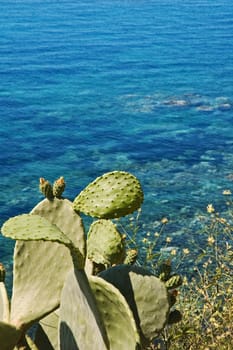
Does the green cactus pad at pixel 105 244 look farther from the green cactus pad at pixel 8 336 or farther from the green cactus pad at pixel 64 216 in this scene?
the green cactus pad at pixel 8 336

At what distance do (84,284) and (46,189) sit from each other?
1.64 ft

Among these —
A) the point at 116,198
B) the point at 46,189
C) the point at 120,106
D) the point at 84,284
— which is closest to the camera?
the point at 84,284

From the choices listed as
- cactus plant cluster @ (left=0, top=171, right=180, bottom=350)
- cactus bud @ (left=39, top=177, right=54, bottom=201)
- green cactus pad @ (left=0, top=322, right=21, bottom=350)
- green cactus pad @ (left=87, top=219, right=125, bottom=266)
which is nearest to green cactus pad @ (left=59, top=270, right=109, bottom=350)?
cactus plant cluster @ (left=0, top=171, right=180, bottom=350)

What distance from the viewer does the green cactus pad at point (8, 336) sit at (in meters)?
1.75

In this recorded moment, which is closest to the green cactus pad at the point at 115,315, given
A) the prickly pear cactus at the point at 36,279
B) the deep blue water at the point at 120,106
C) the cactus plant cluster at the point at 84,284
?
the cactus plant cluster at the point at 84,284

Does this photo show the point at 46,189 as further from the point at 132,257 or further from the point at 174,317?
the point at 174,317

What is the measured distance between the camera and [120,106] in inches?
760

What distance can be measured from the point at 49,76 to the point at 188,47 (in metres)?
7.51

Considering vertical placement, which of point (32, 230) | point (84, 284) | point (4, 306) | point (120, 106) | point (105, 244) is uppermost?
point (32, 230)

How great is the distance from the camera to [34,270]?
80.6 inches

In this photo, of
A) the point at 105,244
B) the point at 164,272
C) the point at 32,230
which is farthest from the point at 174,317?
the point at 32,230

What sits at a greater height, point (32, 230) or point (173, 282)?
point (32, 230)

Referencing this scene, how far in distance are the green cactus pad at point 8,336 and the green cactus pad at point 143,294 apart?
283 mm

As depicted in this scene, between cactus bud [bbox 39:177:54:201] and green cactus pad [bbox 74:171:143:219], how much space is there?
0.61 feet
